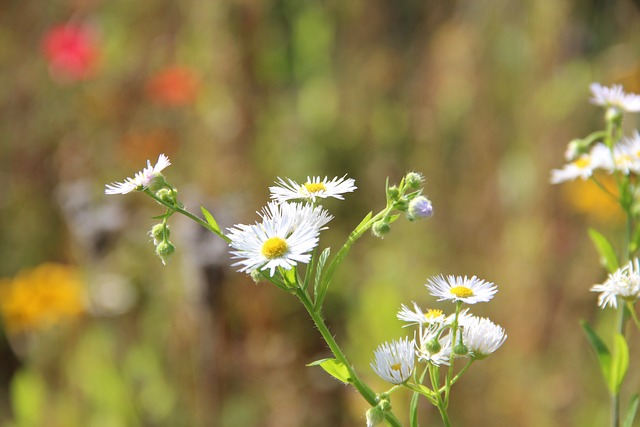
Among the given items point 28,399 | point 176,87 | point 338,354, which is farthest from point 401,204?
point 176,87

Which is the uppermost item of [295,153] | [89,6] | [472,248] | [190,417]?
[89,6]

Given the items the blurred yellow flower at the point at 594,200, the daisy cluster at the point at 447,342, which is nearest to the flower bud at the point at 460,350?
the daisy cluster at the point at 447,342

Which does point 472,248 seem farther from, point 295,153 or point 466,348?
point 466,348

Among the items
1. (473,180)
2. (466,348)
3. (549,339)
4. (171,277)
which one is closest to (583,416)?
(549,339)

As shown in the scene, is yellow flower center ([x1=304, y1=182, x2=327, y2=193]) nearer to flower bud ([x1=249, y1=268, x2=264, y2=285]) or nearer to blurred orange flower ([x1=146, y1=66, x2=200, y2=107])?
flower bud ([x1=249, y1=268, x2=264, y2=285])

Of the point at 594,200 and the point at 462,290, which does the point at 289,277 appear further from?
the point at 594,200

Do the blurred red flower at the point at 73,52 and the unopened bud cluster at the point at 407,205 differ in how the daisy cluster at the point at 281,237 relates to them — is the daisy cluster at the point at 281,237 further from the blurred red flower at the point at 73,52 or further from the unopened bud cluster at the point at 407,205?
the blurred red flower at the point at 73,52
